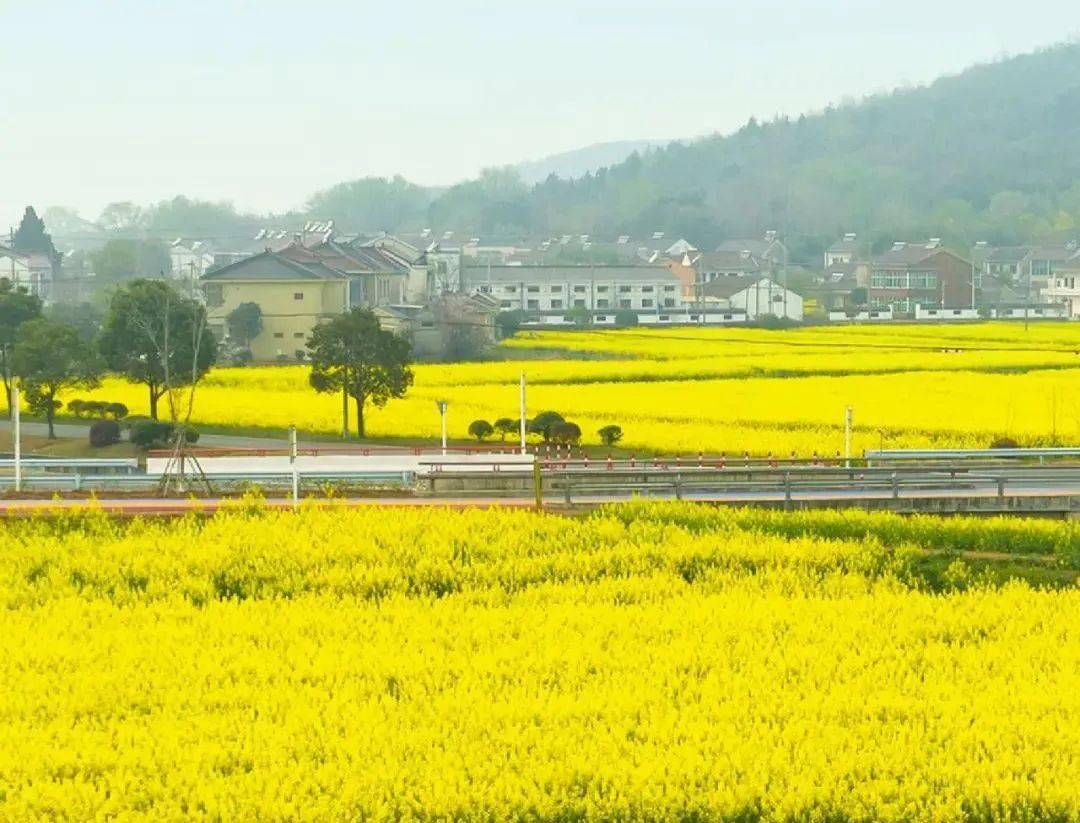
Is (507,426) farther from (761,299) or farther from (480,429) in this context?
(761,299)

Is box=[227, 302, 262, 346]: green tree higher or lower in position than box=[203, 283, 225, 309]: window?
lower

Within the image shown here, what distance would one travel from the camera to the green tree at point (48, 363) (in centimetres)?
4641

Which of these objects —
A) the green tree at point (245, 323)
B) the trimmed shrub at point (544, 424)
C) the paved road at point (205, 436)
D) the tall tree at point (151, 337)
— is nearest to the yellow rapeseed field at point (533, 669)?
the trimmed shrub at point (544, 424)

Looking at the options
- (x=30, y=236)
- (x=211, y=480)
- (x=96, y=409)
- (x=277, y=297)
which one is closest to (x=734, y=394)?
(x=96, y=409)

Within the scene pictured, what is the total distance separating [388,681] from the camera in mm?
20078

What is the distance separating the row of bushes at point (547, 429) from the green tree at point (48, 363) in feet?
36.4

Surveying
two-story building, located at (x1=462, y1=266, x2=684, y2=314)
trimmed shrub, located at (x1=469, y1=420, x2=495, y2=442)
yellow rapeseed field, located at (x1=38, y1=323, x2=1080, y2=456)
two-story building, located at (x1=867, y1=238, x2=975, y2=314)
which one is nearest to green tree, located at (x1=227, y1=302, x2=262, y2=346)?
yellow rapeseed field, located at (x1=38, y1=323, x2=1080, y2=456)

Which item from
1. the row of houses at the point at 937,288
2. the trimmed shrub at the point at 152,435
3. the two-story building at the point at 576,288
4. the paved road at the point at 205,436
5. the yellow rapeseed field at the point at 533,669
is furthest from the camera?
the row of houses at the point at 937,288

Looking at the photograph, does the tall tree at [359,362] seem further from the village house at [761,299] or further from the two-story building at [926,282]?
the two-story building at [926,282]

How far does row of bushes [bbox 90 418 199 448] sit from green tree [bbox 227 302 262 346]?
90.3 feet

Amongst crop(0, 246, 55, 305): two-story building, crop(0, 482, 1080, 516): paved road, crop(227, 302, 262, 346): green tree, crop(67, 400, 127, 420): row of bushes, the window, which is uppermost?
crop(0, 246, 55, 305): two-story building

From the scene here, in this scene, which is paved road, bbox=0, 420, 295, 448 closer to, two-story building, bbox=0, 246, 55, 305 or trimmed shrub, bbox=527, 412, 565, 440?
trimmed shrub, bbox=527, 412, 565, 440

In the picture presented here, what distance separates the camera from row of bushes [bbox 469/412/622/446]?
41188 mm

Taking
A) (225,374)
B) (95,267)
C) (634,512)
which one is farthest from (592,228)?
(634,512)
